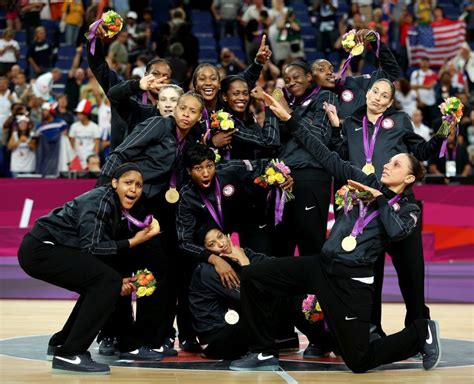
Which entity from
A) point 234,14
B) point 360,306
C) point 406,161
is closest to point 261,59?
point 406,161

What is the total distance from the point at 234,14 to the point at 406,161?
44.4 feet

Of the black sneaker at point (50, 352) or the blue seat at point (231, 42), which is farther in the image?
the blue seat at point (231, 42)

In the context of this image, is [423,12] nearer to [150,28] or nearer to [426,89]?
[426,89]

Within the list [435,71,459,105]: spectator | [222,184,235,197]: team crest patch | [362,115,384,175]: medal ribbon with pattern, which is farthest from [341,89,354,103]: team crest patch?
[435,71,459,105]: spectator

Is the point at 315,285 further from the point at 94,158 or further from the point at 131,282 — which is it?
the point at 94,158

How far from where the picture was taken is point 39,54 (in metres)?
20.2

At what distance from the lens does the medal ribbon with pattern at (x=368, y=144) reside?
9.28 m

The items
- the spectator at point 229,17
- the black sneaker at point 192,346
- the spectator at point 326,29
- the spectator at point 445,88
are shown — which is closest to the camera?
the black sneaker at point 192,346

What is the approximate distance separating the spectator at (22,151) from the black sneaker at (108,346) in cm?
733

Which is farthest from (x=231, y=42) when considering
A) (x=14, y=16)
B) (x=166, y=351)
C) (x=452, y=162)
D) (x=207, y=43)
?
(x=166, y=351)

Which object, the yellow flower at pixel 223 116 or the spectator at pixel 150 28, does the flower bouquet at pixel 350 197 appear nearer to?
the yellow flower at pixel 223 116

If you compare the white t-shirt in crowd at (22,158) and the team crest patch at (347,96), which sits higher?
the team crest patch at (347,96)

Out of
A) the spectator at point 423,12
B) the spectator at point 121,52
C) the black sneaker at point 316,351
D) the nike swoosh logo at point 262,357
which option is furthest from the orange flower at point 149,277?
the spectator at point 423,12

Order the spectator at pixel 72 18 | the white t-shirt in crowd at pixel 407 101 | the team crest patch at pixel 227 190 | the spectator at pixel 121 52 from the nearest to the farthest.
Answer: the team crest patch at pixel 227 190
the white t-shirt in crowd at pixel 407 101
the spectator at pixel 121 52
the spectator at pixel 72 18
